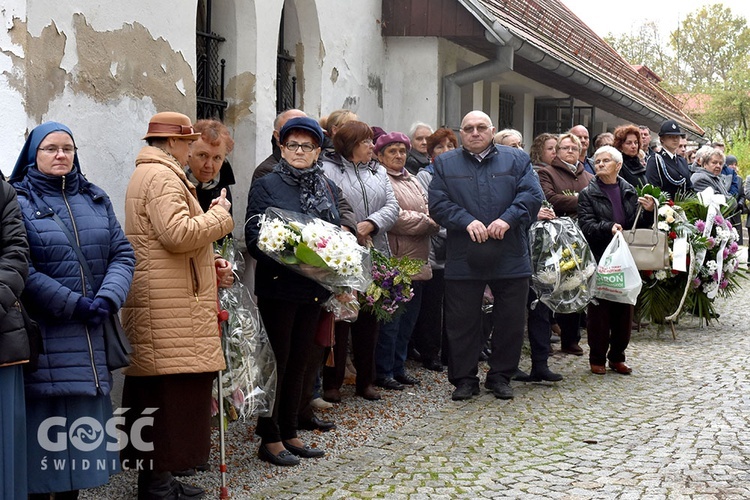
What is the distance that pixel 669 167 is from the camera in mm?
11086

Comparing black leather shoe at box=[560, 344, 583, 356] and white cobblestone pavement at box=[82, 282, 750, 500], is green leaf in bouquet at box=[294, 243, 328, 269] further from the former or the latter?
black leather shoe at box=[560, 344, 583, 356]

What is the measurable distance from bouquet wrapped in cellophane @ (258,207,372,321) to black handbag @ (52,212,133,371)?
1153 mm

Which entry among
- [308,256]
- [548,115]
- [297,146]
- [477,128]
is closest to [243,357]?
[308,256]

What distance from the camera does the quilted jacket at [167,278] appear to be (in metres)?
4.71

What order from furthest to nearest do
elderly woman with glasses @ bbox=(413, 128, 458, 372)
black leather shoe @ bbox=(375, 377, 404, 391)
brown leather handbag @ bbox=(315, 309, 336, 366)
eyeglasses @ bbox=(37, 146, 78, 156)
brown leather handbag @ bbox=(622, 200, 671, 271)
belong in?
brown leather handbag @ bbox=(622, 200, 671, 271), elderly woman with glasses @ bbox=(413, 128, 458, 372), black leather shoe @ bbox=(375, 377, 404, 391), brown leather handbag @ bbox=(315, 309, 336, 366), eyeglasses @ bbox=(37, 146, 78, 156)

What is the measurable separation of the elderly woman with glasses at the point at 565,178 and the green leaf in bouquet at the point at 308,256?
12.6 feet

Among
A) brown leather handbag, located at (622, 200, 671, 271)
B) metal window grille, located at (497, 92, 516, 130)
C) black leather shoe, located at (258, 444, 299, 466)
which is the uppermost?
metal window grille, located at (497, 92, 516, 130)

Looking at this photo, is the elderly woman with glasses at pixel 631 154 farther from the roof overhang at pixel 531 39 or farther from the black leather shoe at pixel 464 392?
the black leather shoe at pixel 464 392

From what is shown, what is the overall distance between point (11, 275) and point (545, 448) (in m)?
3.30

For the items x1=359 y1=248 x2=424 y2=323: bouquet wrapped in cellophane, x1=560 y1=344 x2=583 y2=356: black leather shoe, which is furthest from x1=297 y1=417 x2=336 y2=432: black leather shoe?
x1=560 y1=344 x2=583 y2=356: black leather shoe

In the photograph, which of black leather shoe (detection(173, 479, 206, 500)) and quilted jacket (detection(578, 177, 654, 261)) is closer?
black leather shoe (detection(173, 479, 206, 500))

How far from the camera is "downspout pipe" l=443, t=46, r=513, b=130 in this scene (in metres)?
10.8

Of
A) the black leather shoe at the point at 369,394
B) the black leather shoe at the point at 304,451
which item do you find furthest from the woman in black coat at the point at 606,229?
the black leather shoe at the point at 304,451

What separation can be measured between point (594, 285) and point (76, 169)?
4645 mm
